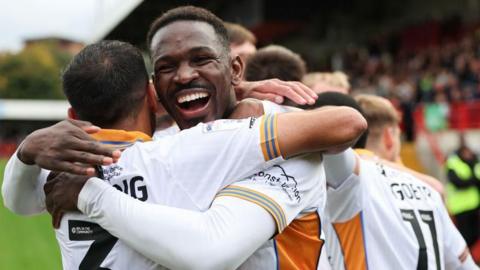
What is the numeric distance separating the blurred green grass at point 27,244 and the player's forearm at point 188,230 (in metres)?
8.17

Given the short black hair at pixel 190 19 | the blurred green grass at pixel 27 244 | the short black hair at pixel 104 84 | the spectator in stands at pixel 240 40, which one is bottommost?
the blurred green grass at pixel 27 244

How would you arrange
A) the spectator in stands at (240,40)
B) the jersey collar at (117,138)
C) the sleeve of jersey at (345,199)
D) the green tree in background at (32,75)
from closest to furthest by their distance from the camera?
the jersey collar at (117,138) < the sleeve of jersey at (345,199) < the spectator in stands at (240,40) < the green tree in background at (32,75)

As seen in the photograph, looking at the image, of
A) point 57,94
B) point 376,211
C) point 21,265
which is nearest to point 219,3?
point 21,265

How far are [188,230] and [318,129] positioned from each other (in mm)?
508

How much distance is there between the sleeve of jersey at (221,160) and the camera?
199 cm

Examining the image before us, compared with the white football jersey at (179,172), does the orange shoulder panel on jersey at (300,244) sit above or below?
below

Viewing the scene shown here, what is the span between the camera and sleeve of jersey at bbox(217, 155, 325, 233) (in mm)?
1949

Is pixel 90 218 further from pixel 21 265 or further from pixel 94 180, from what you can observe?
pixel 21 265

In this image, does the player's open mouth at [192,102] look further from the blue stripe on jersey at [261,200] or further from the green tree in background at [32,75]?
the green tree in background at [32,75]

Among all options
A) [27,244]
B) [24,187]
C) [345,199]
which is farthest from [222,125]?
[27,244]

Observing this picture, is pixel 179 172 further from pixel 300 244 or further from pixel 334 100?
pixel 334 100

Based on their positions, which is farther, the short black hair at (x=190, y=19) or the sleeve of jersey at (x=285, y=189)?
the short black hair at (x=190, y=19)

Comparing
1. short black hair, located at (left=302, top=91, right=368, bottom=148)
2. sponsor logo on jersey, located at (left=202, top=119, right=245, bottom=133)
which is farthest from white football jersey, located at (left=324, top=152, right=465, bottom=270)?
sponsor logo on jersey, located at (left=202, top=119, right=245, bottom=133)

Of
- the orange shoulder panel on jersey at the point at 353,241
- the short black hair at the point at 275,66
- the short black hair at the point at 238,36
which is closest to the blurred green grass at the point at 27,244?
the short black hair at the point at 238,36
